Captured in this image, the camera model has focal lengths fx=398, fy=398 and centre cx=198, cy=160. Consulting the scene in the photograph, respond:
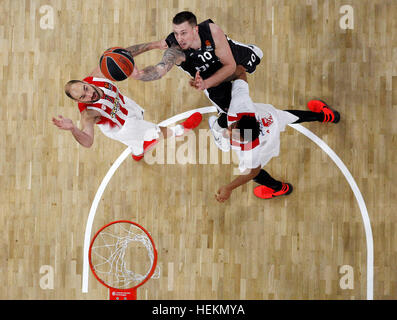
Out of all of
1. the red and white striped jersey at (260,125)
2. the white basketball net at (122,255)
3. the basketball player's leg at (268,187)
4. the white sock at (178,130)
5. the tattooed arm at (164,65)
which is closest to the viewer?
the red and white striped jersey at (260,125)

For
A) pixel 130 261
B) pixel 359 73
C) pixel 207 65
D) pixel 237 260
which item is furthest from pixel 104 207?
pixel 359 73

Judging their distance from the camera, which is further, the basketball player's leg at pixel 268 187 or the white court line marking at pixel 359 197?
the white court line marking at pixel 359 197

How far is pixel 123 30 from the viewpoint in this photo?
181 inches

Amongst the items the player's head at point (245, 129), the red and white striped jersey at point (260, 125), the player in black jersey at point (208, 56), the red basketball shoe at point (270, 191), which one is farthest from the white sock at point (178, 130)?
the red basketball shoe at point (270, 191)

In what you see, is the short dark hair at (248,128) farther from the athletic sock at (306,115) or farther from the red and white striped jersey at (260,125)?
the athletic sock at (306,115)

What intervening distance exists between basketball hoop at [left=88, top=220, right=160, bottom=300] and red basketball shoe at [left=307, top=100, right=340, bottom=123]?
2289 millimetres

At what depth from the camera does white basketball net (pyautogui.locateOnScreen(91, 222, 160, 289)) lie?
4359 mm

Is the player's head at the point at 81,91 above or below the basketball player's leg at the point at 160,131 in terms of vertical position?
above

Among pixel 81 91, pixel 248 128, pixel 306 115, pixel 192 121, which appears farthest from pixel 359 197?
pixel 81 91

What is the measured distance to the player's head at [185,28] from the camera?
3.67m

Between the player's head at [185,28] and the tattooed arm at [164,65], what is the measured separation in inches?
7.1

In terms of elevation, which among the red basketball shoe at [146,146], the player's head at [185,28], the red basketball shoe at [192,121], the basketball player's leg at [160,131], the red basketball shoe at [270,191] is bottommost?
the red basketball shoe at [270,191]
